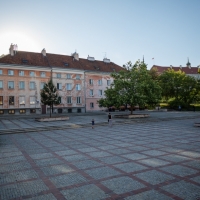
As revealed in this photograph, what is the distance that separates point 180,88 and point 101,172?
2098 inches

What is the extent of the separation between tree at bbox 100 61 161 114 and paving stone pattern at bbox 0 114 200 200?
57.7 ft

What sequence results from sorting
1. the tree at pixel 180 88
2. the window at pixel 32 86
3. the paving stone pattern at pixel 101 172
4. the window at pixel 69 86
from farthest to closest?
the tree at pixel 180 88 < the window at pixel 69 86 < the window at pixel 32 86 < the paving stone pattern at pixel 101 172

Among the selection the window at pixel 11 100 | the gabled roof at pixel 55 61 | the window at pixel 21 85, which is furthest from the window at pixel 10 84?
the gabled roof at pixel 55 61

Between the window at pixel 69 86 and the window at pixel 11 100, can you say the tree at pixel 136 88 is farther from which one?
the window at pixel 11 100

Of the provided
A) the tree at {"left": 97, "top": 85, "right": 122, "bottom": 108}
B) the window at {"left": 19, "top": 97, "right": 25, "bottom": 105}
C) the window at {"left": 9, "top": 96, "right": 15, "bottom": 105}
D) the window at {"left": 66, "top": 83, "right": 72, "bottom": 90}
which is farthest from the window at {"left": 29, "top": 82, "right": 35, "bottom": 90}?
the tree at {"left": 97, "top": 85, "right": 122, "bottom": 108}

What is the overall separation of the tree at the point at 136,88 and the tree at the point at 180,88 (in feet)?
80.7

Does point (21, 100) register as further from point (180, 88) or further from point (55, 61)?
point (180, 88)

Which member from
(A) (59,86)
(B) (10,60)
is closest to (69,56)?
(A) (59,86)

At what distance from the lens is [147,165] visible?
9180 millimetres

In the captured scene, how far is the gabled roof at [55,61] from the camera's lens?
135ft

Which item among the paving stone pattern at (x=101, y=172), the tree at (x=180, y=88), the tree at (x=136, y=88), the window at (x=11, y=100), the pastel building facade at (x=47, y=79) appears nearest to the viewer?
the paving stone pattern at (x=101, y=172)

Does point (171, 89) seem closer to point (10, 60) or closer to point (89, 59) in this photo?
point (89, 59)

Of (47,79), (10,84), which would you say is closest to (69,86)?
(47,79)

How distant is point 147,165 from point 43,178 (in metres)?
4.82
